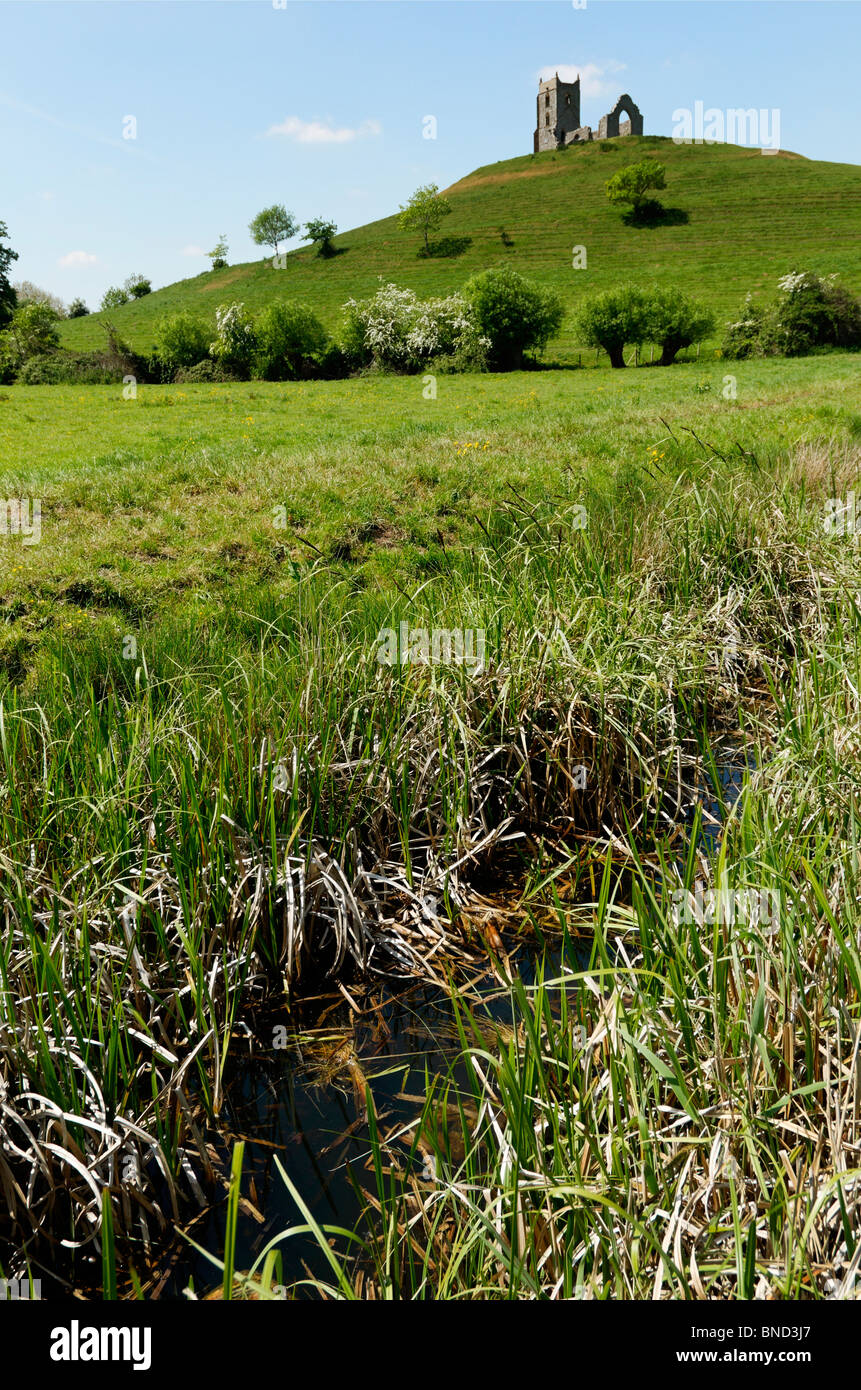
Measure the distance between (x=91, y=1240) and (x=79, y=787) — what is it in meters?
1.63

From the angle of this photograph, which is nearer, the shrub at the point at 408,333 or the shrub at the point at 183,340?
the shrub at the point at 408,333

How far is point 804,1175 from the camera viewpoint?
1953mm

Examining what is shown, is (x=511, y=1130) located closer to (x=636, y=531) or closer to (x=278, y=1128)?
(x=278, y=1128)

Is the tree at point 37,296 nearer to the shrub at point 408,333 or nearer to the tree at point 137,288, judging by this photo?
the tree at point 137,288

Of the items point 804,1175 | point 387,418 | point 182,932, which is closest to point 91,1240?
point 182,932

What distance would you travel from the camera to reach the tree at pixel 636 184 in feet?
212

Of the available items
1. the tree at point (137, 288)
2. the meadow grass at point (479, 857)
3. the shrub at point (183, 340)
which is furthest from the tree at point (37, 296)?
the meadow grass at point (479, 857)

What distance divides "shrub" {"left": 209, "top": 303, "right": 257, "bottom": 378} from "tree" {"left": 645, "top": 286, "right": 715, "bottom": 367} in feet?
56.7

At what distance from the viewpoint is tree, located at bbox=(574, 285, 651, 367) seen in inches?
Result: 1499

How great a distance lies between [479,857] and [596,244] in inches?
2553

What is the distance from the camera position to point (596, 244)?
5959cm

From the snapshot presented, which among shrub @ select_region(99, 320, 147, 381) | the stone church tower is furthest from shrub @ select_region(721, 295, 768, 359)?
the stone church tower

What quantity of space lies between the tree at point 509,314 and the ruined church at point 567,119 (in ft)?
259

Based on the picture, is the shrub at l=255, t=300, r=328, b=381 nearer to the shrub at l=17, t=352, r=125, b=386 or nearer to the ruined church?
the shrub at l=17, t=352, r=125, b=386
